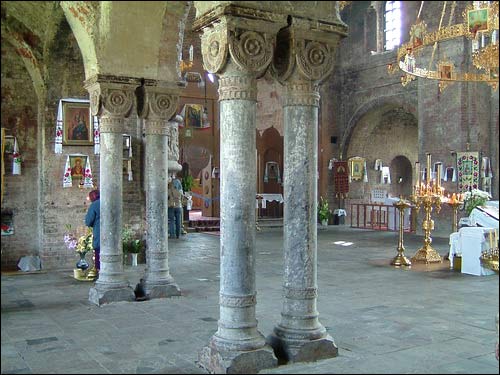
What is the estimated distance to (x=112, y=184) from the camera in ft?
25.9

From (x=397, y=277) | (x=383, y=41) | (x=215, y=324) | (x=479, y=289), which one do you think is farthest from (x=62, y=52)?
(x=383, y=41)

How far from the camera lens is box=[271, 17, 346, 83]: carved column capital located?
16.6 ft

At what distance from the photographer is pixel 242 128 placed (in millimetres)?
4922

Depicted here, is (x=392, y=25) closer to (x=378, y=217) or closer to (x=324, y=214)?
(x=378, y=217)

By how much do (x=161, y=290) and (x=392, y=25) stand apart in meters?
16.5

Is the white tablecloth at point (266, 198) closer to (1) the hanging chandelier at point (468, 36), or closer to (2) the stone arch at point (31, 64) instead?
(1) the hanging chandelier at point (468, 36)

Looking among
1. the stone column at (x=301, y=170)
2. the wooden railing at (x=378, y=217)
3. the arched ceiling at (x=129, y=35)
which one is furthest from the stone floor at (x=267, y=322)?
the wooden railing at (x=378, y=217)

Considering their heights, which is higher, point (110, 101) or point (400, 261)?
point (110, 101)

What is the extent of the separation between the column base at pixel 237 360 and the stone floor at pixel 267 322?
0.27ft

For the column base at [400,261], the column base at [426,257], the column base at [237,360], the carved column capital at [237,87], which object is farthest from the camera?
the column base at [426,257]

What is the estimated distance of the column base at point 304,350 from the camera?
4.92 meters

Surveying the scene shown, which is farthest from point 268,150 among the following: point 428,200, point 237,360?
point 237,360

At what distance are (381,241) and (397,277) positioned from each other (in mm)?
6475

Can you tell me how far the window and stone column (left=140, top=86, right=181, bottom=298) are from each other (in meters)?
14.6
